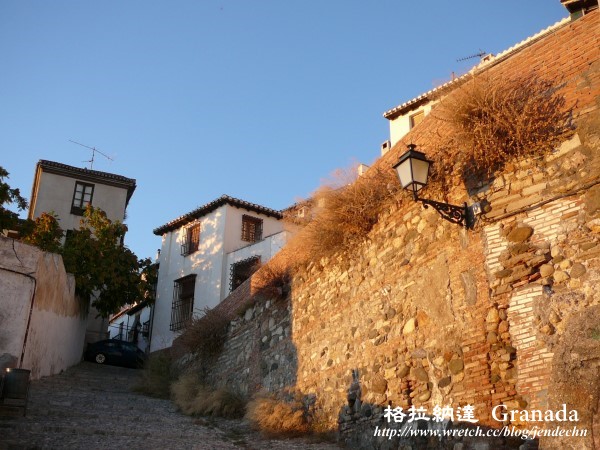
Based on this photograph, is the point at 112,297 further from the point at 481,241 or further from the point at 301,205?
the point at 481,241

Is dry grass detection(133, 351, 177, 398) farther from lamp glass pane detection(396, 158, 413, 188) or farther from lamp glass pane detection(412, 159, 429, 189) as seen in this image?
Result: lamp glass pane detection(412, 159, 429, 189)

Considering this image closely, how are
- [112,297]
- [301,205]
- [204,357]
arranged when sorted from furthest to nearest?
[112,297], [204,357], [301,205]

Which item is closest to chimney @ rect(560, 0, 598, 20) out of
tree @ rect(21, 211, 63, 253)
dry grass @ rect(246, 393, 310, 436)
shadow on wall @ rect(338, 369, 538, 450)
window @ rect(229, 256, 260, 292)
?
shadow on wall @ rect(338, 369, 538, 450)

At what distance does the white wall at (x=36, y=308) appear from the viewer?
10.0m

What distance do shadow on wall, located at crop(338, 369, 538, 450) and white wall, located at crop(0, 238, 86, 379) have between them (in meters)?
5.41

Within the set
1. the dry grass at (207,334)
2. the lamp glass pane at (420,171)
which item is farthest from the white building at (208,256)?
the lamp glass pane at (420,171)

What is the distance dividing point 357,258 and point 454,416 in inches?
120

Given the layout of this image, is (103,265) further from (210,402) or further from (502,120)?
(502,120)

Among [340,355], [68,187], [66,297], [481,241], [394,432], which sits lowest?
[394,432]

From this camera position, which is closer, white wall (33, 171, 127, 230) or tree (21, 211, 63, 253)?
tree (21, 211, 63, 253)

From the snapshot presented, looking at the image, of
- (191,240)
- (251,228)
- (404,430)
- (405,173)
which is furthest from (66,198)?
(404,430)

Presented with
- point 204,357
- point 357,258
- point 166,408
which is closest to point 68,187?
point 204,357

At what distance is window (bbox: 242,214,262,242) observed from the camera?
24.1m

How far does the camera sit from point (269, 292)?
10875mm
